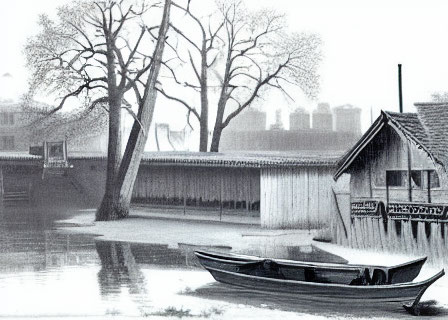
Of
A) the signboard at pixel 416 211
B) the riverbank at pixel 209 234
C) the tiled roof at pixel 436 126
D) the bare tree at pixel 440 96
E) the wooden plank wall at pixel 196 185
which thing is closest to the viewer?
the signboard at pixel 416 211

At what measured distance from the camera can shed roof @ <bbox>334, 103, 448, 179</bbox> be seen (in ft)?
60.6

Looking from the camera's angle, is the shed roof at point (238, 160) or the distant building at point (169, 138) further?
the distant building at point (169, 138)

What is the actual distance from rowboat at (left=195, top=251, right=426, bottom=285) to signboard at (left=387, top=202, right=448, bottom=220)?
2.74m

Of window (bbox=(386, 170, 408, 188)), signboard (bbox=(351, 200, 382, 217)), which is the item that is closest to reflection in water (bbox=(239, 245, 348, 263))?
signboard (bbox=(351, 200, 382, 217))

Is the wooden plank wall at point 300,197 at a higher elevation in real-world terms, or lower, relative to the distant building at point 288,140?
lower

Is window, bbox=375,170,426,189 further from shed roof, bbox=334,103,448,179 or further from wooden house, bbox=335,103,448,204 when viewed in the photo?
shed roof, bbox=334,103,448,179

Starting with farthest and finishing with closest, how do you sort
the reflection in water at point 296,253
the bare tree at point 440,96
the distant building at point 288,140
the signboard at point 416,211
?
the distant building at point 288,140 < the bare tree at point 440,96 < the reflection in water at point 296,253 < the signboard at point 416,211

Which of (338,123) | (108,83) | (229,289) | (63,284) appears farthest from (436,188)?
(338,123)

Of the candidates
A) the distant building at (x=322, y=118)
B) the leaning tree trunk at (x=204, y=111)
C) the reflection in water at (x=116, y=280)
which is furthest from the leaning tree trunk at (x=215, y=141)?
the distant building at (x=322, y=118)

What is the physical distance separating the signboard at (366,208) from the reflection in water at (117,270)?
20.3 feet

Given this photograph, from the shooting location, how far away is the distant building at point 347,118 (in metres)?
47.8

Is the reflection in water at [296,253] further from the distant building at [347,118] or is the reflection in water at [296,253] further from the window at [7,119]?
the window at [7,119]

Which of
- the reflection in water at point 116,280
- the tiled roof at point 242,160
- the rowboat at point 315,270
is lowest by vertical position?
the reflection in water at point 116,280

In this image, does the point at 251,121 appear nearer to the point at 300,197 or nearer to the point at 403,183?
the point at 300,197
